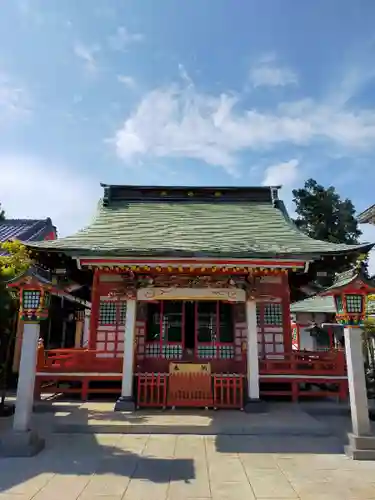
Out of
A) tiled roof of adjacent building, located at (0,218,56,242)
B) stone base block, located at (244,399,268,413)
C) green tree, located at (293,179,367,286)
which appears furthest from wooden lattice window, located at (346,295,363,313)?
green tree, located at (293,179,367,286)

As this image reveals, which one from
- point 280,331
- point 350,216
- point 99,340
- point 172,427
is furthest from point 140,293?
point 350,216

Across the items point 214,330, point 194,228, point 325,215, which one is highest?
point 325,215

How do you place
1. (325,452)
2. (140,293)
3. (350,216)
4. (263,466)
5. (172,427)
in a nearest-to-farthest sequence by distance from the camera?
(263,466) → (325,452) → (172,427) → (140,293) → (350,216)

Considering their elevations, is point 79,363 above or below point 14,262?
below

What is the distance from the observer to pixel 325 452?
5.54 m

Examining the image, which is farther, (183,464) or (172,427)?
(172,427)

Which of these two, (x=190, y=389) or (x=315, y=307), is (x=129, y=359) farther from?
(x=315, y=307)

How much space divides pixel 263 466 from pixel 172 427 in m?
2.17

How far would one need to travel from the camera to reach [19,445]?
5.22 meters

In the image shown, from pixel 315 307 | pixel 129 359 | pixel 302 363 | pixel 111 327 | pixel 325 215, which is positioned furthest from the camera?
pixel 325 215

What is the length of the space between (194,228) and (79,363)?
4905mm

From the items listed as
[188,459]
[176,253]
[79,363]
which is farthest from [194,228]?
[188,459]

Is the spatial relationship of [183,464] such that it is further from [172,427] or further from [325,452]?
[325,452]

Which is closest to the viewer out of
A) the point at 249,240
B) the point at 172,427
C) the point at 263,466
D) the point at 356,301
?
the point at 263,466
